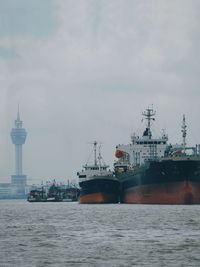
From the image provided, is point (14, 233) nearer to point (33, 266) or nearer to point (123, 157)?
point (33, 266)

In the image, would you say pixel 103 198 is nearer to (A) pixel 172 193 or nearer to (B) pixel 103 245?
(A) pixel 172 193

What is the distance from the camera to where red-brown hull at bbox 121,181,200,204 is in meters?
96.1

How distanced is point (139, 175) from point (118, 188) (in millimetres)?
24190

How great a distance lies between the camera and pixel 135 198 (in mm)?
113625

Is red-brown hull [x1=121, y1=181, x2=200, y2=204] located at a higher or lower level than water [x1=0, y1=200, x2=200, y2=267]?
higher

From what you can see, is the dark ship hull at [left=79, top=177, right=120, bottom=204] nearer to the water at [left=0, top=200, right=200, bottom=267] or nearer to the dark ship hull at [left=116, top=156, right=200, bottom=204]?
the dark ship hull at [left=116, top=156, right=200, bottom=204]

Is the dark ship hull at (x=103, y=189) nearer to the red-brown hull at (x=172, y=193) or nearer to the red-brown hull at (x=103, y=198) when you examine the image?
the red-brown hull at (x=103, y=198)

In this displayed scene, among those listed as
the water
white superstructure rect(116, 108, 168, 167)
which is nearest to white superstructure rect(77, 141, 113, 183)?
white superstructure rect(116, 108, 168, 167)

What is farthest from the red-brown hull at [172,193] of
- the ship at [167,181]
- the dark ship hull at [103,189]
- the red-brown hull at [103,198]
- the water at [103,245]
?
the water at [103,245]

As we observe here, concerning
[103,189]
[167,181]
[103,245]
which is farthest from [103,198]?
[103,245]

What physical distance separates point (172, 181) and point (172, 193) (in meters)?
1.84

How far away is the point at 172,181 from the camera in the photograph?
320 ft

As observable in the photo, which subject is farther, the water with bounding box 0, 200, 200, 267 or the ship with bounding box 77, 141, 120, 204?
the ship with bounding box 77, 141, 120, 204

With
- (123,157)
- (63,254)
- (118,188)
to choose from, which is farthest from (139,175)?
(63,254)
